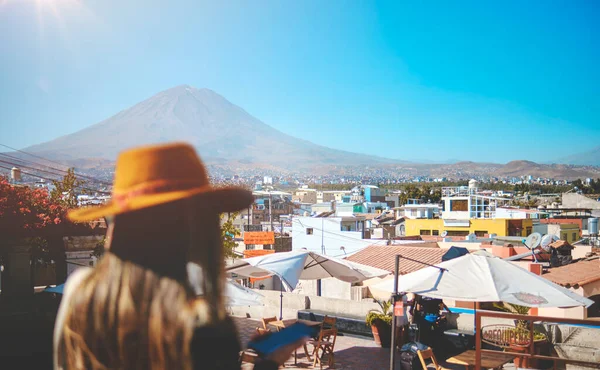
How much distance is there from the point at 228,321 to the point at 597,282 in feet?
40.4

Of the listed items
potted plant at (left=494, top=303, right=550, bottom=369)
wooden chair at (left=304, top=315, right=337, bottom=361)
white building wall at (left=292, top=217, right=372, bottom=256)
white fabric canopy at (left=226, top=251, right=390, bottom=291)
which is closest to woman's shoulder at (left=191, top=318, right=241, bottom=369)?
potted plant at (left=494, top=303, right=550, bottom=369)

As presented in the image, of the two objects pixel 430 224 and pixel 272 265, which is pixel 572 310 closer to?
pixel 272 265

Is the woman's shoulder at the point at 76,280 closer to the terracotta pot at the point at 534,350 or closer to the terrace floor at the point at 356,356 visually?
the terrace floor at the point at 356,356

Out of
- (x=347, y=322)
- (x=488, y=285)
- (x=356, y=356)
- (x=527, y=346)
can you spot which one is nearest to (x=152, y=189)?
(x=488, y=285)

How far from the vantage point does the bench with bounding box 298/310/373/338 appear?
35.5 feet

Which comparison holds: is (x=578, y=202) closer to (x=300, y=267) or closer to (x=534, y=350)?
(x=534, y=350)

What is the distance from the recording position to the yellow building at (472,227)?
38.9m

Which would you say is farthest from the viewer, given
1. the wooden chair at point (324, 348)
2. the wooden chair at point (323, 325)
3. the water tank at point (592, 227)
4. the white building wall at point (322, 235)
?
the water tank at point (592, 227)

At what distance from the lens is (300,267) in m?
9.59

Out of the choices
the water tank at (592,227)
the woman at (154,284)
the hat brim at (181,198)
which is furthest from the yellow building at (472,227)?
the woman at (154,284)

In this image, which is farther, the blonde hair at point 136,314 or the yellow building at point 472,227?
the yellow building at point 472,227

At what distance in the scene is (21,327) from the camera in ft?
35.6

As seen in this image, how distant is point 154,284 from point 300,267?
8.56 metres

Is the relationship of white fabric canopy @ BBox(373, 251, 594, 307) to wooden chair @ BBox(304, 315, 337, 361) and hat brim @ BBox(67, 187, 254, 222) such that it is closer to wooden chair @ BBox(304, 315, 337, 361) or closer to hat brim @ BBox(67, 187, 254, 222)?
wooden chair @ BBox(304, 315, 337, 361)
